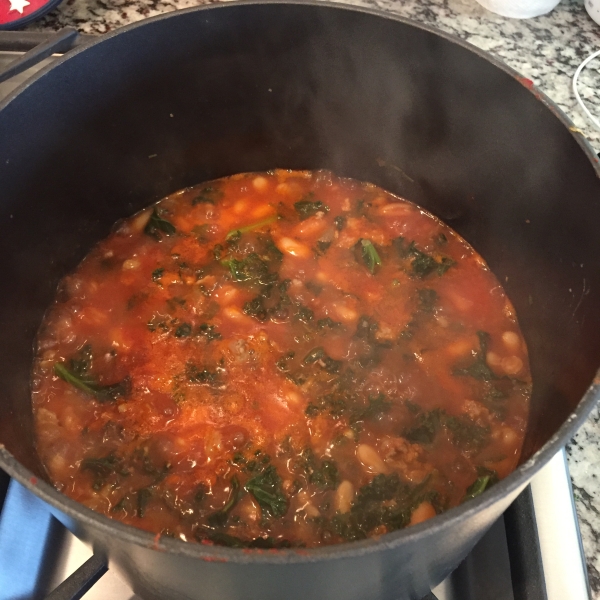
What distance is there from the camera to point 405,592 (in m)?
1.42

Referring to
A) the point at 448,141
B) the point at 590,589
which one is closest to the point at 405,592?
the point at 590,589

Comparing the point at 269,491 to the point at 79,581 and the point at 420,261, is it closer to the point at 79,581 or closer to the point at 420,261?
the point at 79,581

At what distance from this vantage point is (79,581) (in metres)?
1.41

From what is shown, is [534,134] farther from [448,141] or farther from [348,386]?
[348,386]

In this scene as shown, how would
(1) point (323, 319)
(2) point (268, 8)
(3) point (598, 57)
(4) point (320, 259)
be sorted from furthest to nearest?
(3) point (598, 57), (4) point (320, 259), (1) point (323, 319), (2) point (268, 8)

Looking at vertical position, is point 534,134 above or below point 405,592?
above

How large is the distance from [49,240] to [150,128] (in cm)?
53

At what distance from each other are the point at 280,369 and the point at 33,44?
1.43 meters

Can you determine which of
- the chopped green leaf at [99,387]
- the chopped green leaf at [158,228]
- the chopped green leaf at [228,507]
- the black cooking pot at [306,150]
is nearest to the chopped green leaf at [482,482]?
the black cooking pot at [306,150]

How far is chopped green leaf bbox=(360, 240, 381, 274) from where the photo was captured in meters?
2.22

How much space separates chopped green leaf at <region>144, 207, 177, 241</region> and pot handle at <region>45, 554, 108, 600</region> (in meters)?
1.27

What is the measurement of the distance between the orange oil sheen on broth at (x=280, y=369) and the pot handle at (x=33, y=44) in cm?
68

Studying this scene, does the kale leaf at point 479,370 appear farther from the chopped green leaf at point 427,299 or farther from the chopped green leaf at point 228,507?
the chopped green leaf at point 228,507

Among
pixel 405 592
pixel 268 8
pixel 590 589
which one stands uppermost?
pixel 268 8
